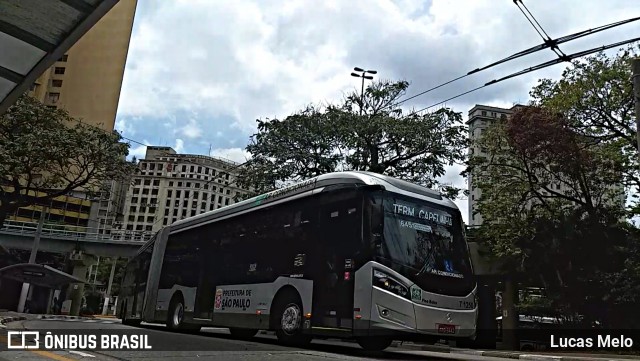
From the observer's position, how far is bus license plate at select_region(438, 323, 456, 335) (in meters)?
9.12

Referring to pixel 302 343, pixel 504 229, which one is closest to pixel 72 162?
pixel 302 343

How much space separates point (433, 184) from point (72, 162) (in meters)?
16.9

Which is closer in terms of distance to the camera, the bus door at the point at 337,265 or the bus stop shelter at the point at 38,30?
the bus stop shelter at the point at 38,30

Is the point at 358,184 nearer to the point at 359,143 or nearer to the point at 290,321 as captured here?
the point at 290,321

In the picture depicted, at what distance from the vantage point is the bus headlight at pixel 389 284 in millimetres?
8914

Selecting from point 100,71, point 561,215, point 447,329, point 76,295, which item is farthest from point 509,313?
point 100,71

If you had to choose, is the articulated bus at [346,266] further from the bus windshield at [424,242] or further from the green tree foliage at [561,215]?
the green tree foliage at [561,215]

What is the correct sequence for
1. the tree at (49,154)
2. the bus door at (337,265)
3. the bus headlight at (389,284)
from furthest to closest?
the tree at (49,154) → the bus door at (337,265) → the bus headlight at (389,284)

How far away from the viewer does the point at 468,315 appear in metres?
9.68

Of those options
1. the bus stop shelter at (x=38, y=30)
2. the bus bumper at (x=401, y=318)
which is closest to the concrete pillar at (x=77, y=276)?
Result: the bus bumper at (x=401, y=318)

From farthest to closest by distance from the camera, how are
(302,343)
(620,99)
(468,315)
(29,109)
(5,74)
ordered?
(29,109) < (620,99) < (302,343) < (468,315) < (5,74)

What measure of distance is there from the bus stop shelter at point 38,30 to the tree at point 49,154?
1485 centimetres

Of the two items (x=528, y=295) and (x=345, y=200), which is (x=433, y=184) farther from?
(x=345, y=200)

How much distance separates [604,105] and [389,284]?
15.8 metres
